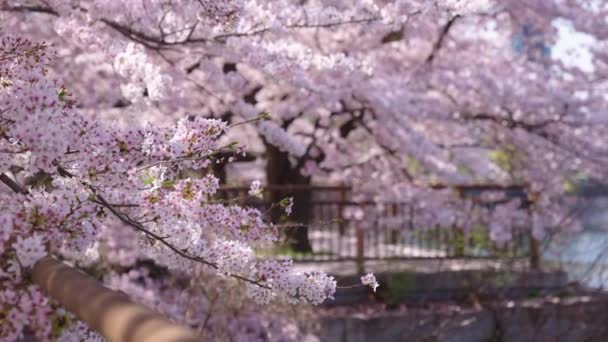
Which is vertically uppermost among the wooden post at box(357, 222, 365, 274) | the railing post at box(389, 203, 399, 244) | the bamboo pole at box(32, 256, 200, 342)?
the railing post at box(389, 203, 399, 244)

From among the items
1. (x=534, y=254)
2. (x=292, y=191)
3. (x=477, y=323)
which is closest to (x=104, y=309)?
(x=477, y=323)

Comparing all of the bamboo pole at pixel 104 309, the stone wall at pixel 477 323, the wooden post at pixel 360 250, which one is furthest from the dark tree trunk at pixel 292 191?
the bamboo pole at pixel 104 309

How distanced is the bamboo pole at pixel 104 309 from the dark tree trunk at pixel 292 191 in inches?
351

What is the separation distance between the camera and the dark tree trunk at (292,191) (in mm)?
12117

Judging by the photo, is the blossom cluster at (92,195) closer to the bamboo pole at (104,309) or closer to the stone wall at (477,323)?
the bamboo pole at (104,309)

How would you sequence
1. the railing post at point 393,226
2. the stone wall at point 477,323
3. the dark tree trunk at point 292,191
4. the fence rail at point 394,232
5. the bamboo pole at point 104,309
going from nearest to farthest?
the bamboo pole at point 104,309, the stone wall at point 477,323, the fence rail at point 394,232, the dark tree trunk at point 292,191, the railing post at point 393,226

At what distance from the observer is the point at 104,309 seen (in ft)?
7.70

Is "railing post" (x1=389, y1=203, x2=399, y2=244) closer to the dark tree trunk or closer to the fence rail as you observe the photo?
the fence rail

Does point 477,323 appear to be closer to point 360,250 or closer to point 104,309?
point 360,250

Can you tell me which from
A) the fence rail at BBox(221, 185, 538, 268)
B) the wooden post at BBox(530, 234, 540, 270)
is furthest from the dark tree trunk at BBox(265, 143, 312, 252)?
the wooden post at BBox(530, 234, 540, 270)

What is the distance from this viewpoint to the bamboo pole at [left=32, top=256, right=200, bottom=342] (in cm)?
205

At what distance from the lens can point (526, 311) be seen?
10.2 metres

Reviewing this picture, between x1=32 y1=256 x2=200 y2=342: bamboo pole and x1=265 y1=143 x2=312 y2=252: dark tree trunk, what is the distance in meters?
8.91

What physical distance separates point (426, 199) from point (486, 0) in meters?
6.32
